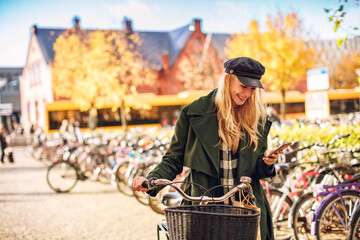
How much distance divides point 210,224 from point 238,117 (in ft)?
3.19

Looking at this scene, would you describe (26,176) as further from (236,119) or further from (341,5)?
(236,119)

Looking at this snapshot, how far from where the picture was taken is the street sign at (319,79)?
1587 centimetres

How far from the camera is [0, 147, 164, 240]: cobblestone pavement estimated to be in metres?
6.80

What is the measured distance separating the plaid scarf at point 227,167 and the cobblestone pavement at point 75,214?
12.4 ft

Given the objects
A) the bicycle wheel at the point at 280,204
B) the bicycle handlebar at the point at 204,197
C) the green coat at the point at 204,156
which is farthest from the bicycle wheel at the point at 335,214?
the bicycle handlebar at the point at 204,197

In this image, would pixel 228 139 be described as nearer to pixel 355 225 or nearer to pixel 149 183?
pixel 149 183

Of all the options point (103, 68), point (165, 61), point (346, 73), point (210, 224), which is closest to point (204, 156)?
point (210, 224)

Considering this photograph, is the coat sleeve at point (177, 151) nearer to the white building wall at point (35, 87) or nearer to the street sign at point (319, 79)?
the street sign at point (319, 79)

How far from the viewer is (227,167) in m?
2.79

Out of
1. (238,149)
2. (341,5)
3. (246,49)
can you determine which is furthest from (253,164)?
(246,49)

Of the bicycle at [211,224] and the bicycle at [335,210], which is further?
the bicycle at [335,210]

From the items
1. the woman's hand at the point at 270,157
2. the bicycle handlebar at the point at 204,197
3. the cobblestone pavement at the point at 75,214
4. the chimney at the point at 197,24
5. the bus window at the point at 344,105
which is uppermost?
the chimney at the point at 197,24

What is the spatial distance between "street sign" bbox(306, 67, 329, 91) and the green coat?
44.8ft

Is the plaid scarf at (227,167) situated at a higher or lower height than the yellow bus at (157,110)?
lower
